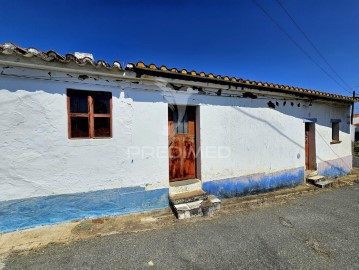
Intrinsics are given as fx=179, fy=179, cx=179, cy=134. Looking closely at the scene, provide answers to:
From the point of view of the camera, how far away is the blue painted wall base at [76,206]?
337 centimetres

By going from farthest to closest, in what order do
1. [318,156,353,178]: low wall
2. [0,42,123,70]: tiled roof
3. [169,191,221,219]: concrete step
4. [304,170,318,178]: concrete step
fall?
[318,156,353,178]: low wall, [304,170,318,178]: concrete step, [169,191,221,219]: concrete step, [0,42,123,70]: tiled roof

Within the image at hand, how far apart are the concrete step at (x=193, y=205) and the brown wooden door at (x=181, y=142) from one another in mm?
721

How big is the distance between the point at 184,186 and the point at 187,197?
1.23 feet

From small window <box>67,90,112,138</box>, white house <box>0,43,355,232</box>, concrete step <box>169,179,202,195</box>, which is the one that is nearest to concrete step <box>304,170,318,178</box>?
white house <box>0,43,355,232</box>

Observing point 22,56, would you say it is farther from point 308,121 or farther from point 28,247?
point 308,121

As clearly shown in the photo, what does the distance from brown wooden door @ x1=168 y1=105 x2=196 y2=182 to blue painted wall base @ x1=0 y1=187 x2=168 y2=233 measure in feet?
2.57

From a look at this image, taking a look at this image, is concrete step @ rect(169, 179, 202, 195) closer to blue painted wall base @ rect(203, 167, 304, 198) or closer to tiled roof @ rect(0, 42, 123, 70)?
blue painted wall base @ rect(203, 167, 304, 198)

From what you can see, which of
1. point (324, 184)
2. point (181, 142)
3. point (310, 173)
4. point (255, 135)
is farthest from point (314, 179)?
point (181, 142)

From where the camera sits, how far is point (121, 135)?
4105mm

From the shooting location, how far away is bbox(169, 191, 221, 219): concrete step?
4016mm

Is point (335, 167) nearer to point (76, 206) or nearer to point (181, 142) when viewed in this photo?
point (181, 142)

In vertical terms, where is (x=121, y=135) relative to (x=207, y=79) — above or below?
below

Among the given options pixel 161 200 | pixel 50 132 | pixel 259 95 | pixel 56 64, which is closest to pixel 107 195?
pixel 161 200

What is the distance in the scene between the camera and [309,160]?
7609 millimetres
